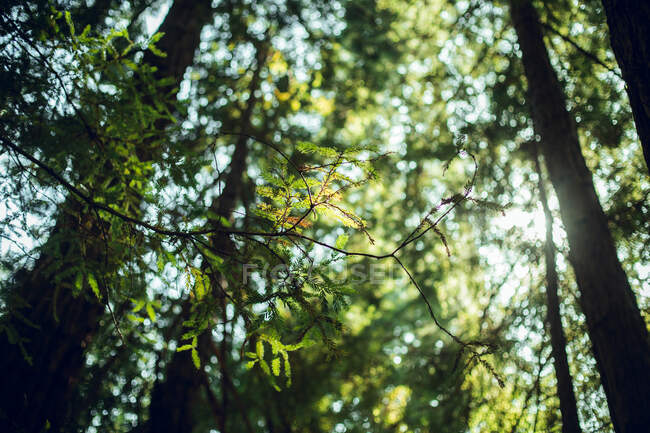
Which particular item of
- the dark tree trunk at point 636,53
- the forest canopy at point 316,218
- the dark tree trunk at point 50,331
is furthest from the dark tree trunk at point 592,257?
the dark tree trunk at point 50,331

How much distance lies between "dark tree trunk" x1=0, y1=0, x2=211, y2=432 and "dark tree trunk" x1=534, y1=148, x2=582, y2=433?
135 inches

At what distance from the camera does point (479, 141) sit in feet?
17.1

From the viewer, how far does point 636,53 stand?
210 centimetres

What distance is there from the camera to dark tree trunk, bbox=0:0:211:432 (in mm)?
2691

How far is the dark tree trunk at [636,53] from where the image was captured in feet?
6.75

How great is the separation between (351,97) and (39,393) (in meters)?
6.84

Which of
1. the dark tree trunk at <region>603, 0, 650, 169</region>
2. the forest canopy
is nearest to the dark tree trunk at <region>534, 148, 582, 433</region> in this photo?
the forest canopy

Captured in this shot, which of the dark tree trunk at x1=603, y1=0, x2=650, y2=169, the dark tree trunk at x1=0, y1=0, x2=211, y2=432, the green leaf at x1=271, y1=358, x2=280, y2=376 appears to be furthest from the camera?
the dark tree trunk at x1=0, y1=0, x2=211, y2=432

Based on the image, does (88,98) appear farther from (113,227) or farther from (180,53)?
(180,53)

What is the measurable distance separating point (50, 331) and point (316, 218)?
2631mm

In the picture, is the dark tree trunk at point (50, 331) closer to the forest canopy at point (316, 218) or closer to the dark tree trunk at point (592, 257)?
the forest canopy at point (316, 218)

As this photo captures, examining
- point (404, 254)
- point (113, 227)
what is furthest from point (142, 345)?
point (404, 254)

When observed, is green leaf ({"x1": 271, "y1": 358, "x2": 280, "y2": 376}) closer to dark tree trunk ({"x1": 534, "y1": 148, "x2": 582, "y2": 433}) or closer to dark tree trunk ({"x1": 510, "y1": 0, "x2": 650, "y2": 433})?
dark tree trunk ({"x1": 534, "y1": 148, "x2": 582, "y2": 433})

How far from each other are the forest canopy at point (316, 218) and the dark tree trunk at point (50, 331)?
18 millimetres
